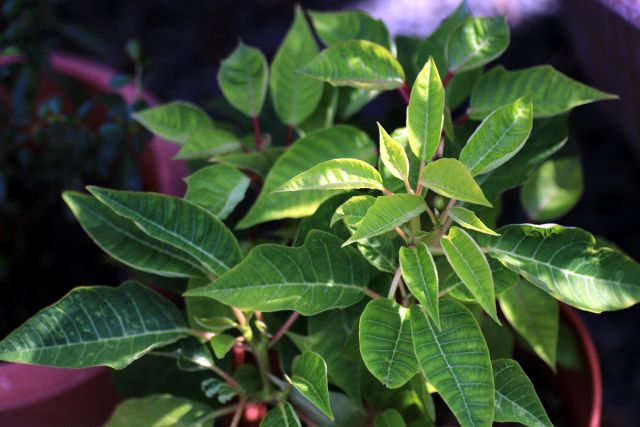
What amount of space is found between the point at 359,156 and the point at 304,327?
27 centimetres

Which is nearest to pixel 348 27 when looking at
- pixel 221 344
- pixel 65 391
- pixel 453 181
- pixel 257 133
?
pixel 257 133

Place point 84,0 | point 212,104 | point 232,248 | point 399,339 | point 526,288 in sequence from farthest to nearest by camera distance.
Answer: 1. point 84,0
2. point 212,104
3. point 526,288
4. point 232,248
5. point 399,339

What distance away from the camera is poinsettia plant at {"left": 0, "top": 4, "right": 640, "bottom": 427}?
92cm

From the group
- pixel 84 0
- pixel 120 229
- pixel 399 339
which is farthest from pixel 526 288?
pixel 84 0

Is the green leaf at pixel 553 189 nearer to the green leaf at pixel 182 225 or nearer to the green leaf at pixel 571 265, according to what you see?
the green leaf at pixel 571 265

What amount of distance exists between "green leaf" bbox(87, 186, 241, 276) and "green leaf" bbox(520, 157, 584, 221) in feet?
1.76

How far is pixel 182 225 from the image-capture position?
1052mm

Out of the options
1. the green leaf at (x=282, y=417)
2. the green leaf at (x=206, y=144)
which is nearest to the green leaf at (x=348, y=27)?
the green leaf at (x=206, y=144)

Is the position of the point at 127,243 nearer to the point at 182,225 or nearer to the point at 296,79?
the point at 182,225

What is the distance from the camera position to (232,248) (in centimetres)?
107

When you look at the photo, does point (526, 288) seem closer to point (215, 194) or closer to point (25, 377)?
point (215, 194)

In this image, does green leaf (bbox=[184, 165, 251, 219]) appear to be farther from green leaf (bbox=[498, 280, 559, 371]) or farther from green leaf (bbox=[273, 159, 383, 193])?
green leaf (bbox=[498, 280, 559, 371])

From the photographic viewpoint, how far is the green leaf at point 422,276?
88 cm

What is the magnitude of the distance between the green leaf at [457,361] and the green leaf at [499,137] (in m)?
0.18
